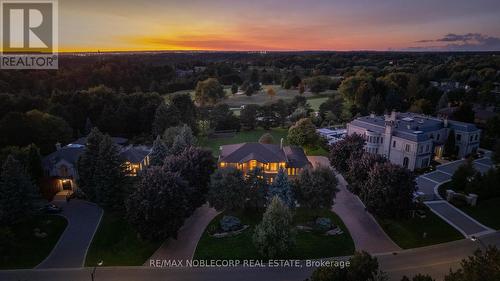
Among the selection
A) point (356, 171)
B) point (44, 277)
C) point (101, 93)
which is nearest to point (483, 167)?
point (356, 171)

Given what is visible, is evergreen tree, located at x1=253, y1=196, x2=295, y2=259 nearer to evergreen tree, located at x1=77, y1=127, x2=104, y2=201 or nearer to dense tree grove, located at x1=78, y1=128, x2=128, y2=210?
dense tree grove, located at x1=78, y1=128, x2=128, y2=210

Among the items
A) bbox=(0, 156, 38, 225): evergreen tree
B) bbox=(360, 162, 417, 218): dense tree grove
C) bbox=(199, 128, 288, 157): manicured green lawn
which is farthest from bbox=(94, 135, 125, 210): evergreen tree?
bbox=(360, 162, 417, 218): dense tree grove

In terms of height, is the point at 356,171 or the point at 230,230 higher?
the point at 356,171

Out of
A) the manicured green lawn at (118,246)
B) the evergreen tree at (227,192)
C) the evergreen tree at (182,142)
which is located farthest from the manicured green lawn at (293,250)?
the evergreen tree at (182,142)

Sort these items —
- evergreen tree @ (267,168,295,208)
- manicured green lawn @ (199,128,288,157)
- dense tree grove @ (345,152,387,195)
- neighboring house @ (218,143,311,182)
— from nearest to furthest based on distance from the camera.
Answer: evergreen tree @ (267,168,295,208) → dense tree grove @ (345,152,387,195) → neighboring house @ (218,143,311,182) → manicured green lawn @ (199,128,288,157)

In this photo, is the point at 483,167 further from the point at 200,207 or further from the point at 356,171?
the point at 200,207

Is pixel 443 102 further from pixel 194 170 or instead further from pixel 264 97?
pixel 194 170

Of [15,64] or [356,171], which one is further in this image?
[15,64]
